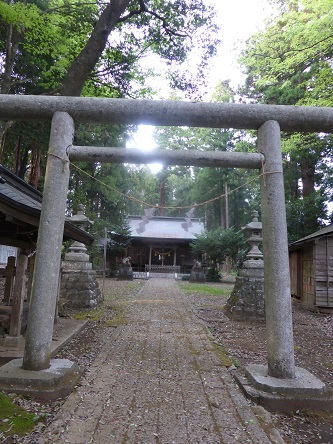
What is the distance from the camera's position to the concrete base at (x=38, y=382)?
10.4ft

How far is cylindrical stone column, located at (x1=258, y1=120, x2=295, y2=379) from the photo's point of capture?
3.49m

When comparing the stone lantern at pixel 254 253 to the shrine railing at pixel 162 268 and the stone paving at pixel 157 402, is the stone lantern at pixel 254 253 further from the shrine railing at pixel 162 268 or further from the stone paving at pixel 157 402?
the shrine railing at pixel 162 268

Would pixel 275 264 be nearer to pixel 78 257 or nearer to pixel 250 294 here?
pixel 250 294

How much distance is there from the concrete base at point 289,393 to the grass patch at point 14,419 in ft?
7.06

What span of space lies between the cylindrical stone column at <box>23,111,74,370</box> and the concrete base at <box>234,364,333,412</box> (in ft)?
7.56

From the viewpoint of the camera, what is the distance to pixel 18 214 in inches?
151

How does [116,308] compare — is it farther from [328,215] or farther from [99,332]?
[328,215]

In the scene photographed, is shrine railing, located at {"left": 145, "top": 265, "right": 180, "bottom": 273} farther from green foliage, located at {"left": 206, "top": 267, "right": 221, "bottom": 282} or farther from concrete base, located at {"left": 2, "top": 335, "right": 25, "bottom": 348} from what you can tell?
concrete base, located at {"left": 2, "top": 335, "right": 25, "bottom": 348}

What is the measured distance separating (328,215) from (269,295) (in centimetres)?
1505

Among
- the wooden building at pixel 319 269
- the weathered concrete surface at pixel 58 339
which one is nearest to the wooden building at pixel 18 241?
the weathered concrete surface at pixel 58 339

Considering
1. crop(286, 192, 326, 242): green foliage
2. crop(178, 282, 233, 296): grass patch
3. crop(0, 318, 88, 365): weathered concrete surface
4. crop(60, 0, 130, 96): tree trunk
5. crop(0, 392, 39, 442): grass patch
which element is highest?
crop(60, 0, 130, 96): tree trunk

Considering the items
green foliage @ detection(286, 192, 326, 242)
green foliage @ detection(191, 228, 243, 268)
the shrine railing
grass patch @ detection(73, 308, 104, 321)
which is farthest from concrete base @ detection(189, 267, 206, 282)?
grass patch @ detection(73, 308, 104, 321)

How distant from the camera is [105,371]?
409cm

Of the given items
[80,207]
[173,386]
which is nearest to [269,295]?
[173,386]
